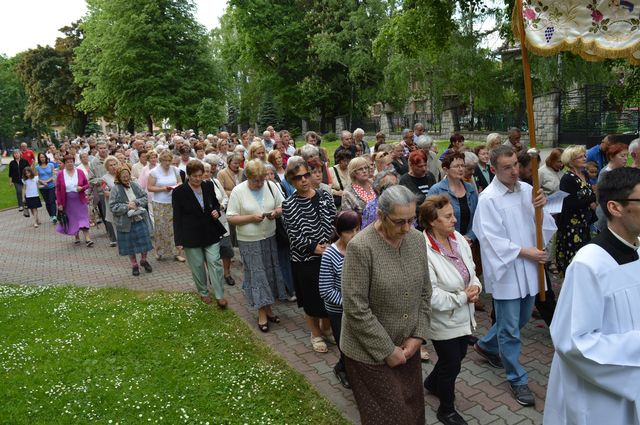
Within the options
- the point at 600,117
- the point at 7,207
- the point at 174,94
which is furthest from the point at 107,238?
the point at 174,94

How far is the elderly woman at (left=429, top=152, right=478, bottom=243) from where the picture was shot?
530cm

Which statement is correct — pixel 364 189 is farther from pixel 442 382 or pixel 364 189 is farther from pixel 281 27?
pixel 281 27

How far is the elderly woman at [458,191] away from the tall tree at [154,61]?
1263 inches

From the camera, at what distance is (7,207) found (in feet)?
64.0

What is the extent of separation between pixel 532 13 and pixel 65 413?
553 centimetres

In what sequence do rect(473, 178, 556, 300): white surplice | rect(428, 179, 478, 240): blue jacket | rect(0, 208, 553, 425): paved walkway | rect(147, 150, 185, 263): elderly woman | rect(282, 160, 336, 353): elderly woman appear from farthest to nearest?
1. rect(147, 150, 185, 263): elderly woman
2. rect(428, 179, 478, 240): blue jacket
3. rect(282, 160, 336, 353): elderly woman
4. rect(0, 208, 553, 425): paved walkway
5. rect(473, 178, 556, 300): white surplice

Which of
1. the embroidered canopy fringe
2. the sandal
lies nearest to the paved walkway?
the sandal

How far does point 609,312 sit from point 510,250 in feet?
5.64

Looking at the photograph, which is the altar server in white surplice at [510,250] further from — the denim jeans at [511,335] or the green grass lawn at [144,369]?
the green grass lawn at [144,369]

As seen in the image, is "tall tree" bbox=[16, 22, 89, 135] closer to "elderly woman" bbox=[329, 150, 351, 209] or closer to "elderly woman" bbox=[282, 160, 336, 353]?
"elderly woman" bbox=[329, 150, 351, 209]

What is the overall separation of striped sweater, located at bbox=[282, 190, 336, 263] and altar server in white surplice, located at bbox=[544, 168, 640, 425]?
9.59ft

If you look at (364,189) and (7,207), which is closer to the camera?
(364,189)

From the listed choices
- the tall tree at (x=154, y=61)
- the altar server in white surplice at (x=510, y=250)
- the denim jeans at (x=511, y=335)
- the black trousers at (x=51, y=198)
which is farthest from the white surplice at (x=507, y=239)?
the tall tree at (x=154, y=61)

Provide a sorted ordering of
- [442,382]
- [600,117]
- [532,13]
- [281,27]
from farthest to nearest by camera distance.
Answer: [281,27], [600,117], [532,13], [442,382]
